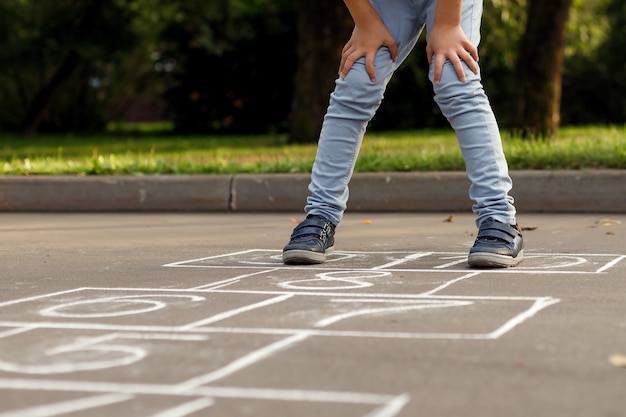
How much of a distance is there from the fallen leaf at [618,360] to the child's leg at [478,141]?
6.18 feet

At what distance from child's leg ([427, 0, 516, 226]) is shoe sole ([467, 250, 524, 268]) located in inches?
8.0

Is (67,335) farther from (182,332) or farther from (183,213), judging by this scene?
(183,213)

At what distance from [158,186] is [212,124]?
15.6 m

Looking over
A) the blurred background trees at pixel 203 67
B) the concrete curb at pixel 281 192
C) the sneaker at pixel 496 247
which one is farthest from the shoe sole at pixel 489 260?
the blurred background trees at pixel 203 67

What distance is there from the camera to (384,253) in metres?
5.48

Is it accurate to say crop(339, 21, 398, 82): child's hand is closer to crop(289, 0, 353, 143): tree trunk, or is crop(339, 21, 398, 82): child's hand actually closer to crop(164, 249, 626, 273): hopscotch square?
crop(164, 249, 626, 273): hopscotch square

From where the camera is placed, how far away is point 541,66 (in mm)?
12625

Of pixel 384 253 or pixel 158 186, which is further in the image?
pixel 158 186

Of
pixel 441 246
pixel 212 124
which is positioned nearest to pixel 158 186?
pixel 441 246

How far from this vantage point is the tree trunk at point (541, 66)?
12.5 metres

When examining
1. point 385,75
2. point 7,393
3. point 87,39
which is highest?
point 87,39

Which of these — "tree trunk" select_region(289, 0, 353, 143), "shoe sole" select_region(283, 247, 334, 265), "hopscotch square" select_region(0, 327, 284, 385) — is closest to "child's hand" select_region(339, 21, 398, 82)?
"shoe sole" select_region(283, 247, 334, 265)

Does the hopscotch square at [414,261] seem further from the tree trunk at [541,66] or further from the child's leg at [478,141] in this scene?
the tree trunk at [541,66]

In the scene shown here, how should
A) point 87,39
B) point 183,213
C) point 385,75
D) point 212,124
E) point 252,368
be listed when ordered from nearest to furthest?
point 252,368 → point 385,75 → point 183,213 → point 87,39 → point 212,124
